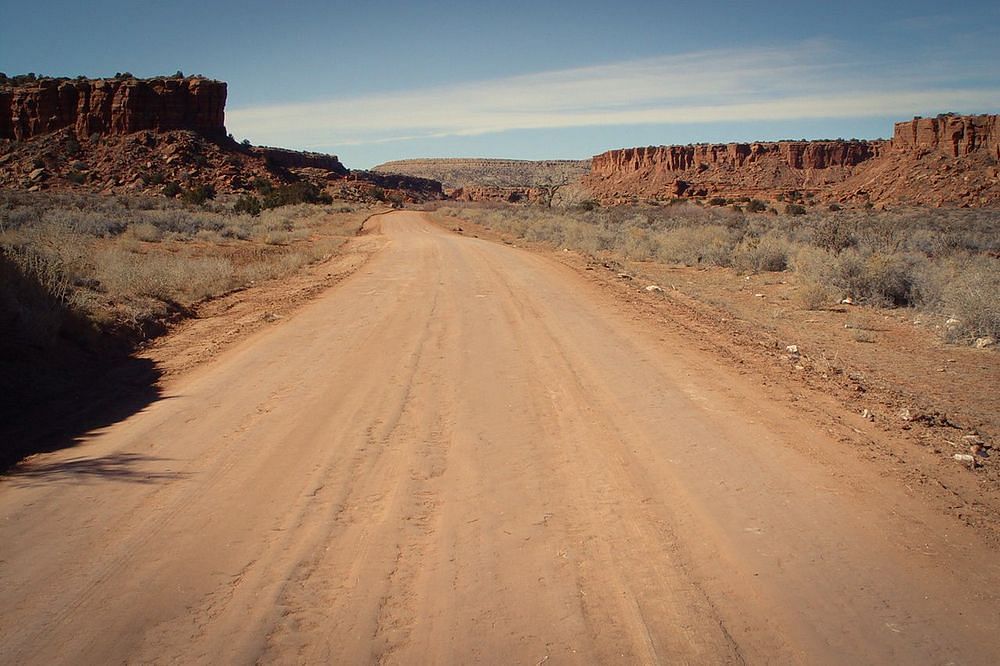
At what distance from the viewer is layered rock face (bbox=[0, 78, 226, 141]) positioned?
7125 centimetres

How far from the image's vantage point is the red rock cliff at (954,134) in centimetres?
6975

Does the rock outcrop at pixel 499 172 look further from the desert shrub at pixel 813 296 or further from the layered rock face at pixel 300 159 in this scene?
the desert shrub at pixel 813 296

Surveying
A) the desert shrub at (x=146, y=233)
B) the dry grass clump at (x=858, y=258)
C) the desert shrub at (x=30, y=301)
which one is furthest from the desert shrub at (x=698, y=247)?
the desert shrub at (x=146, y=233)

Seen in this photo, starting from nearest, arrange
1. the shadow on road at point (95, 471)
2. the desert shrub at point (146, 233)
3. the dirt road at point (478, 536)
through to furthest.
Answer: the dirt road at point (478, 536) < the shadow on road at point (95, 471) < the desert shrub at point (146, 233)

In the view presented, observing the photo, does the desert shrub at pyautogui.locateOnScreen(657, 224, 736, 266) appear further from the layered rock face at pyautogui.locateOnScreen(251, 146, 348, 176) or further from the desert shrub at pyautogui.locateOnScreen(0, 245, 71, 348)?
the layered rock face at pyautogui.locateOnScreen(251, 146, 348, 176)

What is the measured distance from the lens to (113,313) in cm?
1030

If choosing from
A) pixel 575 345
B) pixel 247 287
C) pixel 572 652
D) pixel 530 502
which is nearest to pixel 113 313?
pixel 247 287

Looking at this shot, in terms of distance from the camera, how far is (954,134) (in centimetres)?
7281

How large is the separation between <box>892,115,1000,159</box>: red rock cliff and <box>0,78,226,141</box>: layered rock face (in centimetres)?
8402

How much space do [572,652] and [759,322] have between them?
9721 mm

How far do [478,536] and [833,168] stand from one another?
369ft

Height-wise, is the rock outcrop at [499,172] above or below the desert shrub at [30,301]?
above

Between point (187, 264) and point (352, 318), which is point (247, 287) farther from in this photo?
point (352, 318)

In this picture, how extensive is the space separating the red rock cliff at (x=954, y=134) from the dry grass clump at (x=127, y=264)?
71806mm
